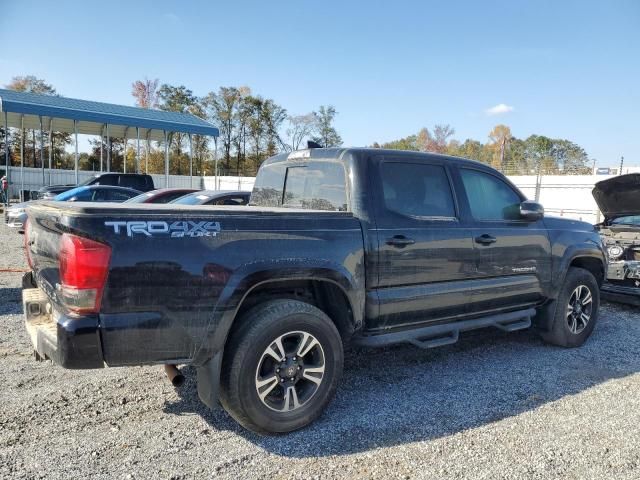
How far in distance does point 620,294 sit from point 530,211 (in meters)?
3.66

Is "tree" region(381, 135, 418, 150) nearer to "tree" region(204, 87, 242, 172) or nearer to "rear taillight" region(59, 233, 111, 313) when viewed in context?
"tree" region(204, 87, 242, 172)

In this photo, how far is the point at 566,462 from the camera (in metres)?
3.08

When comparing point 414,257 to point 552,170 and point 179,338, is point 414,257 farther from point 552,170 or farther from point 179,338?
point 552,170

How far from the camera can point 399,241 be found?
3.80 m

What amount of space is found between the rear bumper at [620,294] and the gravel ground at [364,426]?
264 cm

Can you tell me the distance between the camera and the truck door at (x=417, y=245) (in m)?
3.79

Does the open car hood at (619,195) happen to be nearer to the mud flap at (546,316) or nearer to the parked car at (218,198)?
Answer: the mud flap at (546,316)

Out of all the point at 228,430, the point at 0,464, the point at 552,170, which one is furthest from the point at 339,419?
the point at 552,170

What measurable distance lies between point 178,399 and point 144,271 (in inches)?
58.6

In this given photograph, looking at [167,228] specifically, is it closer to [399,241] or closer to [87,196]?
[399,241]

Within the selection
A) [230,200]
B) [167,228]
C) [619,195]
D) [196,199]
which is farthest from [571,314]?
[196,199]

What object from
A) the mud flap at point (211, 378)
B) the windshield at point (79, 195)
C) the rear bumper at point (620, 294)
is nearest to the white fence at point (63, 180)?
the windshield at point (79, 195)

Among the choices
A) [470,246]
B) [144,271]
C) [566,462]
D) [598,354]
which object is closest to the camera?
[144,271]

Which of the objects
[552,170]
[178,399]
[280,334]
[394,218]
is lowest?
[178,399]
